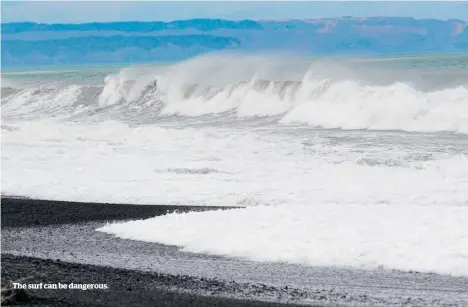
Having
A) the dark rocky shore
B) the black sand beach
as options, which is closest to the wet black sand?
the black sand beach

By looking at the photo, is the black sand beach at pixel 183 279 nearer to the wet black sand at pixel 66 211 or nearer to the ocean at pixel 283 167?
the ocean at pixel 283 167

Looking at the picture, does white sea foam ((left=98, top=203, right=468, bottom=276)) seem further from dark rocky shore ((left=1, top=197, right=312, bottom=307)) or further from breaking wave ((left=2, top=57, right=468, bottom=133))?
breaking wave ((left=2, top=57, right=468, bottom=133))

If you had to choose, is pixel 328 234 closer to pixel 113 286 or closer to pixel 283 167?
pixel 113 286

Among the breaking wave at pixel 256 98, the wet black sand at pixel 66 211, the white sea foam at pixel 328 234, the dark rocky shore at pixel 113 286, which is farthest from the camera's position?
the breaking wave at pixel 256 98

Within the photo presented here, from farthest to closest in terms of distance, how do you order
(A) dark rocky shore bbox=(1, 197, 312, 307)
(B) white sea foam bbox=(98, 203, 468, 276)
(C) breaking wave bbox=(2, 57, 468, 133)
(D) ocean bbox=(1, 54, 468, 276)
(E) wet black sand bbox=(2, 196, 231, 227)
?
(C) breaking wave bbox=(2, 57, 468, 133) → (E) wet black sand bbox=(2, 196, 231, 227) → (D) ocean bbox=(1, 54, 468, 276) → (B) white sea foam bbox=(98, 203, 468, 276) → (A) dark rocky shore bbox=(1, 197, 312, 307)

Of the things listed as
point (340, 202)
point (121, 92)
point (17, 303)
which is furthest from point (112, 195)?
point (121, 92)

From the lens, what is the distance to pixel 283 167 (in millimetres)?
17047

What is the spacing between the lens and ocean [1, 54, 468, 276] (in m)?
9.52

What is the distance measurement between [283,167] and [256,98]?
20442 mm

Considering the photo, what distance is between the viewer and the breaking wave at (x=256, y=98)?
2820 cm

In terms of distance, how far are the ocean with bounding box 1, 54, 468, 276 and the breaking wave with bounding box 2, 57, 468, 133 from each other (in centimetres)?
11

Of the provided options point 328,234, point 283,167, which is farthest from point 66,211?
point 283,167

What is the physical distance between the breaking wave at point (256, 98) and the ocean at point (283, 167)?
11 centimetres

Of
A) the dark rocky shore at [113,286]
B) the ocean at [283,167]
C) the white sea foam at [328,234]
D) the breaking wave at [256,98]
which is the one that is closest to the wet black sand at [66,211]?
the ocean at [283,167]
